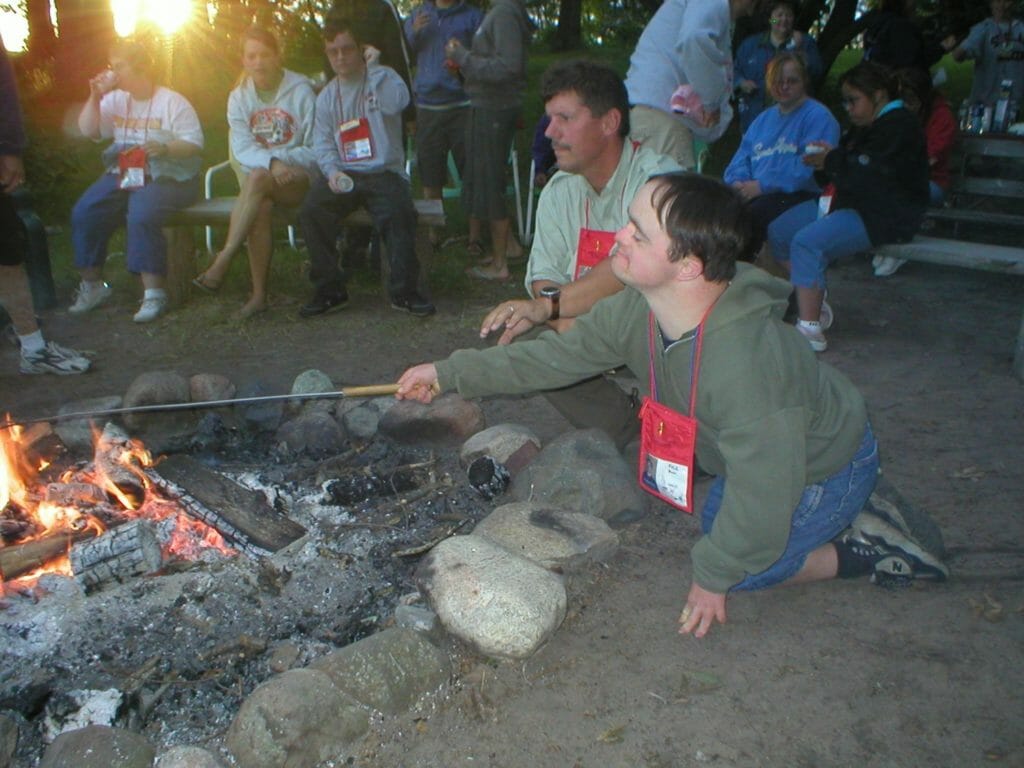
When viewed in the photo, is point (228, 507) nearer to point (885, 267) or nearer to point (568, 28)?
point (885, 267)

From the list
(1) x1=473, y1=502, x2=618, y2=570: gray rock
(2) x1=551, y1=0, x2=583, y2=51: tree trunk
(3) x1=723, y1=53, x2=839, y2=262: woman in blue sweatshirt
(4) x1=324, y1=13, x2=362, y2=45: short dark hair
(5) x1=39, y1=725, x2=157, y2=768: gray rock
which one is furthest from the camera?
(2) x1=551, y1=0, x2=583, y2=51: tree trunk

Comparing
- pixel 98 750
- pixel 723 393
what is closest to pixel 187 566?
pixel 98 750

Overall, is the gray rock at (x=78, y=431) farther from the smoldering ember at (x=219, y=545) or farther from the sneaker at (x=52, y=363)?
the sneaker at (x=52, y=363)

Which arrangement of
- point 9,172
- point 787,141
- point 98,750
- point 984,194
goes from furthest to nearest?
point 984,194 → point 787,141 → point 9,172 → point 98,750

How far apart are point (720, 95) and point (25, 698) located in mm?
4763

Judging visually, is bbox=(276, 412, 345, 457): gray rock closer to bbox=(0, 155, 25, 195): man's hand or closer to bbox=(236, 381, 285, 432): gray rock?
bbox=(236, 381, 285, 432): gray rock

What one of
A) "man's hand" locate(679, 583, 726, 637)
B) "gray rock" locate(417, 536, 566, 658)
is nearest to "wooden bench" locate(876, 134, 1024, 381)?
"man's hand" locate(679, 583, 726, 637)

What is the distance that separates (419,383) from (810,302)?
3.31 meters

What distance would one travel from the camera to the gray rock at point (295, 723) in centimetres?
232

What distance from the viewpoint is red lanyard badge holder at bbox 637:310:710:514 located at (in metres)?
2.76

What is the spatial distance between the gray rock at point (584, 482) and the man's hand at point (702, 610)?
2.35ft

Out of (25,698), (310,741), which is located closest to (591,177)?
(310,741)

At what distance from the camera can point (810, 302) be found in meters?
5.56

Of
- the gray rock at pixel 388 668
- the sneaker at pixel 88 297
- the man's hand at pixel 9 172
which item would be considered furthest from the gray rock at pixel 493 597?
the sneaker at pixel 88 297
